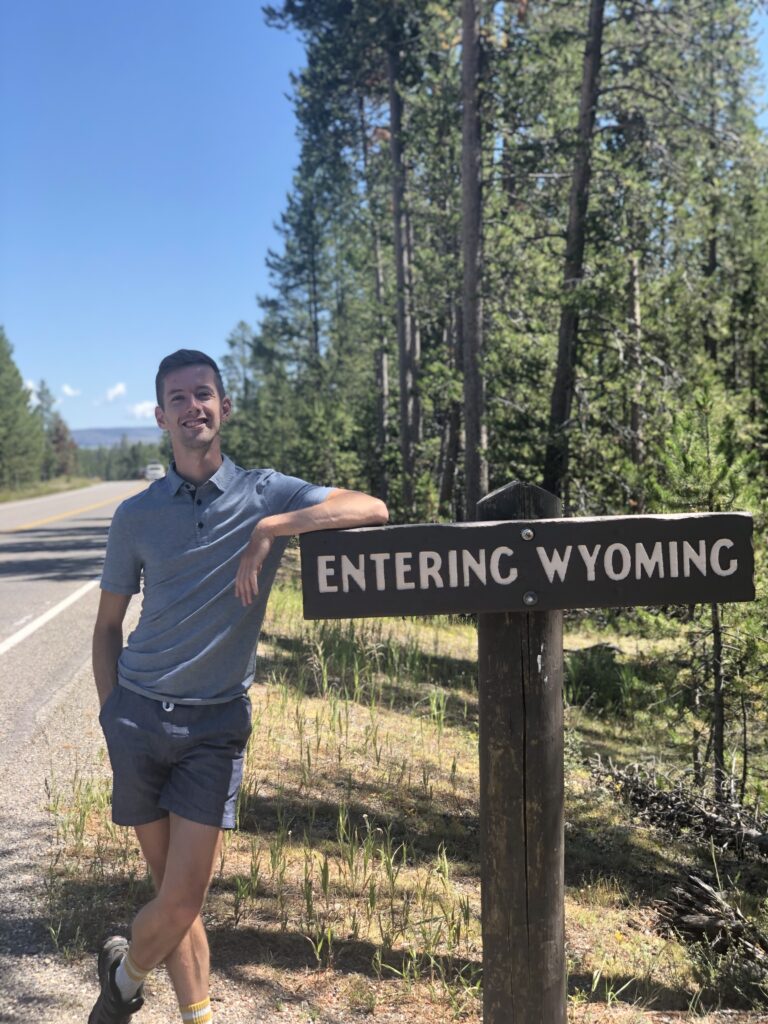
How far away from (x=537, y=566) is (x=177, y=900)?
1.32 m

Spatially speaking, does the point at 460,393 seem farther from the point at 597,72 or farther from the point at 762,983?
the point at 762,983

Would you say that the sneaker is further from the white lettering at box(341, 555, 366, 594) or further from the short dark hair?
the short dark hair

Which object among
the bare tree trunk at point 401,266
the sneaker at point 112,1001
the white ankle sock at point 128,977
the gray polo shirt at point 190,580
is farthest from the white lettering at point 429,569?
the bare tree trunk at point 401,266

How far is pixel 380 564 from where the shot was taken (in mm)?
2393

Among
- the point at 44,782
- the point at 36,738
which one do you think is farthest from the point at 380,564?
the point at 36,738

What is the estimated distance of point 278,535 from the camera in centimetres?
251

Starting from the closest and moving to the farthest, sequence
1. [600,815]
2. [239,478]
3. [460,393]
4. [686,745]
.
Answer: [239,478] → [600,815] → [686,745] → [460,393]

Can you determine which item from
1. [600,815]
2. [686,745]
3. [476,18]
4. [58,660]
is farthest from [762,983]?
[476,18]

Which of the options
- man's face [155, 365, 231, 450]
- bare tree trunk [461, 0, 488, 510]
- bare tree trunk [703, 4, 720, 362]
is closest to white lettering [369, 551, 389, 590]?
man's face [155, 365, 231, 450]

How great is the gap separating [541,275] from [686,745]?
10459 mm

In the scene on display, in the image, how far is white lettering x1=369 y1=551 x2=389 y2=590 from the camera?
2.39 metres

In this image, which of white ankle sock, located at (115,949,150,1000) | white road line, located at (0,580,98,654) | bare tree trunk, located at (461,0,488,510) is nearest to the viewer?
white ankle sock, located at (115,949,150,1000)

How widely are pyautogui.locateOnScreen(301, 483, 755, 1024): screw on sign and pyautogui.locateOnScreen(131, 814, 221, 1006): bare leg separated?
2.43 feet

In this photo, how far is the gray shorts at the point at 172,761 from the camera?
8.21 feet
